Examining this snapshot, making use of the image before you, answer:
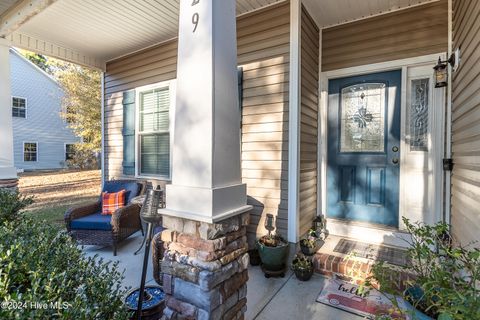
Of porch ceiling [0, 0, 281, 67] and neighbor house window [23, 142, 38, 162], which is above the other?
porch ceiling [0, 0, 281, 67]

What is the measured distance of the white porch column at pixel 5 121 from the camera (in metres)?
3.67

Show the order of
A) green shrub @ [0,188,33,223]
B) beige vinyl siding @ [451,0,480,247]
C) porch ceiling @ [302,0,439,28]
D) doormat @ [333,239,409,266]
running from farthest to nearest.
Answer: porch ceiling @ [302,0,439,28] → doormat @ [333,239,409,266] → green shrub @ [0,188,33,223] → beige vinyl siding @ [451,0,480,247]

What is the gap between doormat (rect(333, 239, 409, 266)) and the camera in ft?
8.46

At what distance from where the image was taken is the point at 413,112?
9.56 feet

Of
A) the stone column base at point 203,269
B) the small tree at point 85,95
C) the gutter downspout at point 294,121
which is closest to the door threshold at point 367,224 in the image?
the gutter downspout at point 294,121

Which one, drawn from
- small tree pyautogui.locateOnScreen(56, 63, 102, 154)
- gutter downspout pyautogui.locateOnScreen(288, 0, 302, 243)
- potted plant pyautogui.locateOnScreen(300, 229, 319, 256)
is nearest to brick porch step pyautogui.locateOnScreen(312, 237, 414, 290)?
potted plant pyautogui.locateOnScreen(300, 229, 319, 256)

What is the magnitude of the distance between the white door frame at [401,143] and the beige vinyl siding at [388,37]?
0.07 metres

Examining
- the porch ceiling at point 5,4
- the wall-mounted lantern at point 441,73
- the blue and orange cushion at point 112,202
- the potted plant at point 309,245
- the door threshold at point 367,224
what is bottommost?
the potted plant at point 309,245

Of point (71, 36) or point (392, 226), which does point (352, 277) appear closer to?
point (392, 226)

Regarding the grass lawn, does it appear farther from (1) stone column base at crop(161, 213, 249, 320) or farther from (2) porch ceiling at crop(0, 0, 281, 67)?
(1) stone column base at crop(161, 213, 249, 320)

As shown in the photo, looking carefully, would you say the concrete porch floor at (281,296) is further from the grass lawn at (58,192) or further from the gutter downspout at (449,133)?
the grass lawn at (58,192)

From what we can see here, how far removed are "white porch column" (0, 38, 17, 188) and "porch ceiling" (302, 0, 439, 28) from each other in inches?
166

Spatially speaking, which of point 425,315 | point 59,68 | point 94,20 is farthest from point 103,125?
point 59,68

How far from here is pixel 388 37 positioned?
2973 mm
